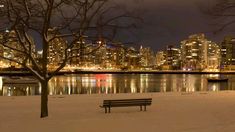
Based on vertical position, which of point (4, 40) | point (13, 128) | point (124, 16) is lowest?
point (13, 128)

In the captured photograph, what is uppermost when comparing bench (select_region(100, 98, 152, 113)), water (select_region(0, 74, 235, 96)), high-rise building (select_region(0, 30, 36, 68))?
high-rise building (select_region(0, 30, 36, 68))

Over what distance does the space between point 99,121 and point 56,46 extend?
908 cm

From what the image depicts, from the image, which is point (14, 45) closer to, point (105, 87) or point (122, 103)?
point (122, 103)

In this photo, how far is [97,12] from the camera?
1620 cm

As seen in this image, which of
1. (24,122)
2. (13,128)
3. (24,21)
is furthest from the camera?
(24,21)

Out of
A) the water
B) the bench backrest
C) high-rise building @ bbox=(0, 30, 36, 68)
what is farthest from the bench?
the water

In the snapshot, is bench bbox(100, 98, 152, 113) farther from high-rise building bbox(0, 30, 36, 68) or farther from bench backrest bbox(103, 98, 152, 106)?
high-rise building bbox(0, 30, 36, 68)

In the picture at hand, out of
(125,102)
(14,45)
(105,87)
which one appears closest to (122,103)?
(125,102)

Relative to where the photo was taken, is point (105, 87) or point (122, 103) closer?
point (122, 103)

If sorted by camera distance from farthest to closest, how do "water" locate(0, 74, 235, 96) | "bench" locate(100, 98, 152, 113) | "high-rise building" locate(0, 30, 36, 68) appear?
"water" locate(0, 74, 235, 96) < "bench" locate(100, 98, 152, 113) < "high-rise building" locate(0, 30, 36, 68)

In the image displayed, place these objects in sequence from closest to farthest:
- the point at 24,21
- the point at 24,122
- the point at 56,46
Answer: the point at 24,122, the point at 24,21, the point at 56,46

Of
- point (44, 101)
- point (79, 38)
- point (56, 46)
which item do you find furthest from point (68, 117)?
point (56, 46)

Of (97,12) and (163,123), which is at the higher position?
(97,12)

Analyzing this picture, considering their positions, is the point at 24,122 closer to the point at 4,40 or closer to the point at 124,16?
the point at 4,40
